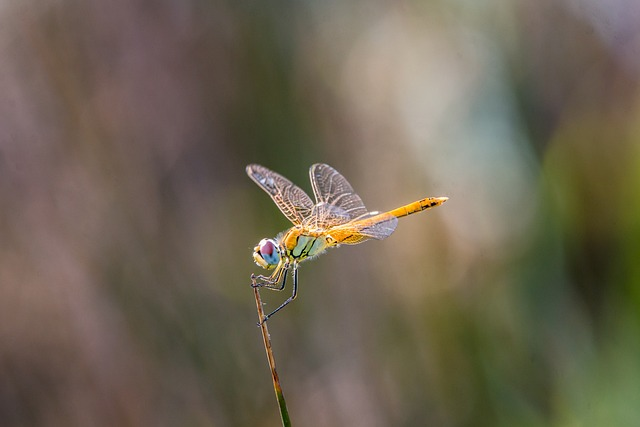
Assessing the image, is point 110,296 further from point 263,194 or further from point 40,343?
point 263,194

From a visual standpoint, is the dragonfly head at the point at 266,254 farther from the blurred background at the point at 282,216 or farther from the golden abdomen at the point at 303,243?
the blurred background at the point at 282,216

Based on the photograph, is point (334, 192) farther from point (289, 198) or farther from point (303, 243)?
point (303, 243)

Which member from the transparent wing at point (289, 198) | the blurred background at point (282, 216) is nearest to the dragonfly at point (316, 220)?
the transparent wing at point (289, 198)

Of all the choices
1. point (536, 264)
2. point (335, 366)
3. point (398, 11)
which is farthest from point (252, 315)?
point (398, 11)

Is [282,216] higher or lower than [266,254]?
higher

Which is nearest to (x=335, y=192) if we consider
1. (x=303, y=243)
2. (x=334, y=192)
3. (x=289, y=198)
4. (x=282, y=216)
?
(x=334, y=192)

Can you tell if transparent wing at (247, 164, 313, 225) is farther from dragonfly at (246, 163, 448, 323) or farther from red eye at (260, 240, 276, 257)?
red eye at (260, 240, 276, 257)
